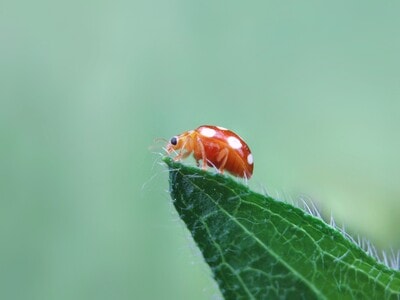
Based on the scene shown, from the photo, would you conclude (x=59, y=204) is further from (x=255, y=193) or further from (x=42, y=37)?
(x=255, y=193)

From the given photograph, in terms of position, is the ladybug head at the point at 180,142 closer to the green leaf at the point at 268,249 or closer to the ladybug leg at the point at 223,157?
the ladybug leg at the point at 223,157

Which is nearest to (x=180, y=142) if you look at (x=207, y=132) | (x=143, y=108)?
(x=207, y=132)

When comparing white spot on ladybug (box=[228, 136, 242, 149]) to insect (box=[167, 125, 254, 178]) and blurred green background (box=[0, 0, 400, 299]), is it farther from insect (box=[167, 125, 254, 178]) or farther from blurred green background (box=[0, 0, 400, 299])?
blurred green background (box=[0, 0, 400, 299])

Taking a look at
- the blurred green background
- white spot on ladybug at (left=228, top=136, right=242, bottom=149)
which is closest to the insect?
white spot on ladybug at (left=228, top=136, right=242, bottom=149)

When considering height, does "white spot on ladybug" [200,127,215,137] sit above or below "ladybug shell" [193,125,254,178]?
above

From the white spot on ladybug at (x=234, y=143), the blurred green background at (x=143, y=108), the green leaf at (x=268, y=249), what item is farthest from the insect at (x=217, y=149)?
the blurred green background at (x=143, y=108)

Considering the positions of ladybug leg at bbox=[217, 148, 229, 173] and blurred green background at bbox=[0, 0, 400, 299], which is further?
blurred green background at bbox=[0, 0, 400, 299]
